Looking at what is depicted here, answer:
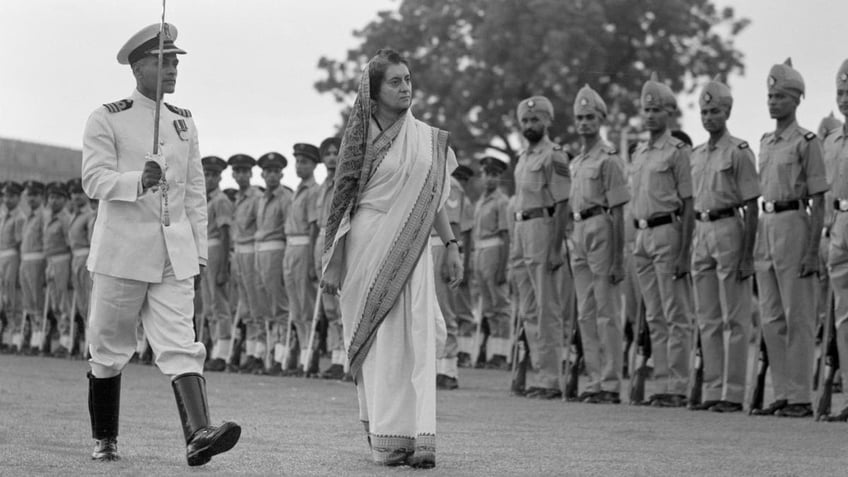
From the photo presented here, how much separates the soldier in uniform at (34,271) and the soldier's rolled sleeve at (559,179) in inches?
468

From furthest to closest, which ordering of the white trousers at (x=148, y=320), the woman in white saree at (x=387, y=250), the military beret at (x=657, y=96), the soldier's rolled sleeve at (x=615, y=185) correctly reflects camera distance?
the soldier's rolled sleeve at (x=615, y=185), the military beret at (x=657, y=96), the woman in white saree at (x=387, y=250), the white trousers at (x=148, y=320)

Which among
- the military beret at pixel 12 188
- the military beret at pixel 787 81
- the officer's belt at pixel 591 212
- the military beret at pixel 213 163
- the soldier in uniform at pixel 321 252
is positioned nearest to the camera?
the military beret at pixel 787 81

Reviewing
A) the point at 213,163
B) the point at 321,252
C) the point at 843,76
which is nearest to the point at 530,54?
the point at 213,163

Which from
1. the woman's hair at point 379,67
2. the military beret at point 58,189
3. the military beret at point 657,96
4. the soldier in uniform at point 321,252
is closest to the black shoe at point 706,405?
the military beret at point 657,96

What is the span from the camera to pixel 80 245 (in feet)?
73.4


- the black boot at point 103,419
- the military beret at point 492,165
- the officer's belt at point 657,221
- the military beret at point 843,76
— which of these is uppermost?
the military beret at point 492,165

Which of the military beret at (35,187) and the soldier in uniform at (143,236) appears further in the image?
the military beret at (35,187)

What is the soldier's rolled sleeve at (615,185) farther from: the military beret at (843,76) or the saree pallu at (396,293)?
the saree pallu at (396,293)

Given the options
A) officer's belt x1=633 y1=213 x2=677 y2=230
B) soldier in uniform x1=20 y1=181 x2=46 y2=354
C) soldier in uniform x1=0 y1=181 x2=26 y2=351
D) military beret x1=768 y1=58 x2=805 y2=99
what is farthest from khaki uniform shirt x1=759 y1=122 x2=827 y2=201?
soldier in uniform x1=0 y1=181 x2=26 y2=351

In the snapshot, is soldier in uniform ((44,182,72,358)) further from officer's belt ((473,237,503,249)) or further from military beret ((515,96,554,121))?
military beret ((515,96,554,121))

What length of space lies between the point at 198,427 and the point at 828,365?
5982mm

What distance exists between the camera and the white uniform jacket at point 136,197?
26.7 feet

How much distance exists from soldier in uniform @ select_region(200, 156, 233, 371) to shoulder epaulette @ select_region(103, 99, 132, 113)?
11.5 m

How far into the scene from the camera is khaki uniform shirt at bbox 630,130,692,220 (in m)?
13.2
